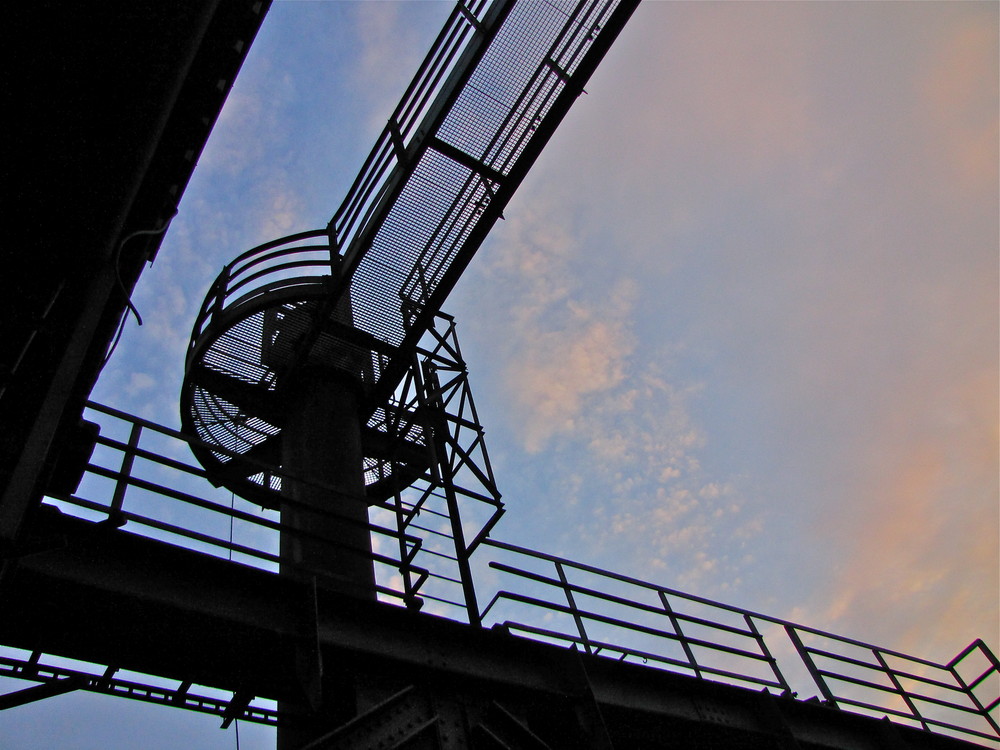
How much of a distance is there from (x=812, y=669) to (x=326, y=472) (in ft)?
23.0

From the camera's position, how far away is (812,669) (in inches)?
400

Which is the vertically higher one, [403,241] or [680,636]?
[403,241]

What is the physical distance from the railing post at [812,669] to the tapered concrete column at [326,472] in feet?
19.1

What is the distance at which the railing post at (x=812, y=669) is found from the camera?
997 centimetres

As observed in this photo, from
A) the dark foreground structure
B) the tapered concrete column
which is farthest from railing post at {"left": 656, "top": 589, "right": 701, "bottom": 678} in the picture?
the tapered concrete column

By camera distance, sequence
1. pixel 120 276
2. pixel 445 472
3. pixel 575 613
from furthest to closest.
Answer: pixel 445 472 → pixel 575 613 → pixel 120 276

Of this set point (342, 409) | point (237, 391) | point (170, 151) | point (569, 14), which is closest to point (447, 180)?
point (569, 14)

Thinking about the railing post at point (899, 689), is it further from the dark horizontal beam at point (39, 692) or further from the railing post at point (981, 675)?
the dark horizontal beam at point (39, 692)

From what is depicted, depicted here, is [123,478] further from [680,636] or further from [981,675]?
[981,675]

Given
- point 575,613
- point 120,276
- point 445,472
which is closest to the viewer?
point 120,276

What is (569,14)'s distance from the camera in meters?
10.5

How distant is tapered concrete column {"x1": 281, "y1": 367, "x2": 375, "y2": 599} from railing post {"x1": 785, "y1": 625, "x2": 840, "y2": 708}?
5821 mm

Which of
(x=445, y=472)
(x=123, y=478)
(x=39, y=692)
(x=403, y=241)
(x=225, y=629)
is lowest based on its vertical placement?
(x=39, y=692)

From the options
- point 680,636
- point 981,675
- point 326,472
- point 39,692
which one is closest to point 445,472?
Answer: point 326,472
